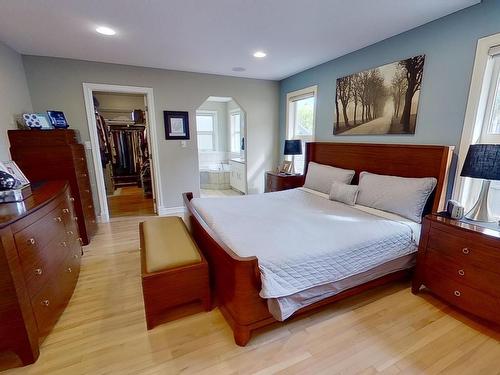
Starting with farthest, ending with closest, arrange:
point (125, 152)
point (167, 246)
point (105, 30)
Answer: point (125, 152) < point (105, 30) < point (167, 246)

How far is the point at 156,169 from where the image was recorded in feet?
13.4

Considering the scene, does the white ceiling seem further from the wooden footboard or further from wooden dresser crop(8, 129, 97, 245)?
the wooden footboard

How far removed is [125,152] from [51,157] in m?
3.82

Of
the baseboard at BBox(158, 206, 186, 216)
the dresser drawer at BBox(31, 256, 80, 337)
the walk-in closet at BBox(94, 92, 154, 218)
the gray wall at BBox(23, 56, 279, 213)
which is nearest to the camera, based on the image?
the dresser drawer at BBox(31, 256, 80, 337)

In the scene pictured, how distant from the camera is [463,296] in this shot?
1.76 m

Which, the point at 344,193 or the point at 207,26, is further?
the point at 344,193

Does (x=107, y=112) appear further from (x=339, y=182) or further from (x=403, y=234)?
(x=403, y=234)

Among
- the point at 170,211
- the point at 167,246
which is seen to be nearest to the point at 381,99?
the point at 167,246

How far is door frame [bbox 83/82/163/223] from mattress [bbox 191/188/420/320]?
1.83 m

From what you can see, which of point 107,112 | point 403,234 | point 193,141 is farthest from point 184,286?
point 107,112

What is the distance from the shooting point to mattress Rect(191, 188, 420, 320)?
1552 millimetres

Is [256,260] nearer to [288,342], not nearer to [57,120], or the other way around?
[288,342]

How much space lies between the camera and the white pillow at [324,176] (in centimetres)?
306

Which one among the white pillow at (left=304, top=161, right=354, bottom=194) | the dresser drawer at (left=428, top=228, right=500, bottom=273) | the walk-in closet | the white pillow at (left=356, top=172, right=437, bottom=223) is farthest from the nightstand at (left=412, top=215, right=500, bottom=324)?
the walk-in closet
